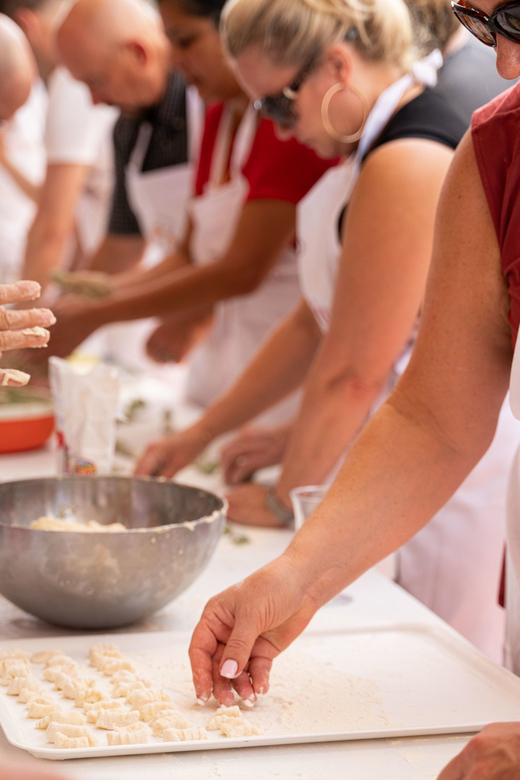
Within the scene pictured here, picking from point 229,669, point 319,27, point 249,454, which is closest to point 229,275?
point 249,454

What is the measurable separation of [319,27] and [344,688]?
115 centimetres

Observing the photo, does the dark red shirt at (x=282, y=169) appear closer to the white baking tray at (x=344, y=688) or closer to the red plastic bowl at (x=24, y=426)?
the red plastic bowl at (x=24, y=426)

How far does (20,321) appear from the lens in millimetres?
1153

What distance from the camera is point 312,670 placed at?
3.78ft

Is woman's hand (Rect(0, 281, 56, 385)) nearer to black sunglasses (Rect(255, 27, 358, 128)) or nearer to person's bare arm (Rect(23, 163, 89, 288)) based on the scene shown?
black sunglasses (Rect(255, 27, 358, 128))

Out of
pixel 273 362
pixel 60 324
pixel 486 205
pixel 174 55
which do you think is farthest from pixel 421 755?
pixel 174 55

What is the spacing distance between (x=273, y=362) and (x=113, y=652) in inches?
42.3

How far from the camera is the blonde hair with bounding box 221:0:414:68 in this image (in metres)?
1.73

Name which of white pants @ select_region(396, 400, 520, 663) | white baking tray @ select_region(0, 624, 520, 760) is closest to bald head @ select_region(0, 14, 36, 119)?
white pants @ select_region(396, 400, 520, 663)

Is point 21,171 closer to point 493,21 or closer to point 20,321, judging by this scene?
point 20,321

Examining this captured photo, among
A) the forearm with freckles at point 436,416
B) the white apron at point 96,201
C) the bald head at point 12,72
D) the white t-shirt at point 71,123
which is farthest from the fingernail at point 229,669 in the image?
the white apron at point 96,201

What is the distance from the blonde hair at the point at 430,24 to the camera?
181 centimetres

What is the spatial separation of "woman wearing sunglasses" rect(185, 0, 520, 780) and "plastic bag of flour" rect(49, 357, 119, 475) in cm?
51

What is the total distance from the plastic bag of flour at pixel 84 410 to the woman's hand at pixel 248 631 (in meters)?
0.56
